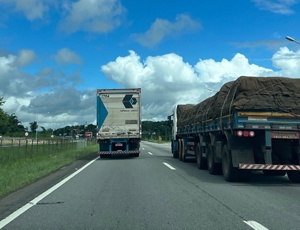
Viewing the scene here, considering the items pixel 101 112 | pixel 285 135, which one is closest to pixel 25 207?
pixel 285 135

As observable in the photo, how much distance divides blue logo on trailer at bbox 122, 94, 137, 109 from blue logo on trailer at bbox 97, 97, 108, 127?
1294 mm

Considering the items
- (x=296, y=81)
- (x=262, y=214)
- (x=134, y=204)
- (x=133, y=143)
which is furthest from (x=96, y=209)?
(x=133, y=143)

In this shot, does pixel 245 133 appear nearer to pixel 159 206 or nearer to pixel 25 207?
pixel 159 206

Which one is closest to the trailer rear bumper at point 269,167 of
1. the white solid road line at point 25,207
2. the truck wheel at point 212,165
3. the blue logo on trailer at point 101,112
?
the truck wheel at point 212,165

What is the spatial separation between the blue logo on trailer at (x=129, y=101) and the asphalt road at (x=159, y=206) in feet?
41.6

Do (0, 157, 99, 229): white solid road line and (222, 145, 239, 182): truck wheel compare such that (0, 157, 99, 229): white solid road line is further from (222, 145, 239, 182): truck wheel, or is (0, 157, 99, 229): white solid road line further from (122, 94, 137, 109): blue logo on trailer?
(122, 94, 137, 109): blue logo on trailer

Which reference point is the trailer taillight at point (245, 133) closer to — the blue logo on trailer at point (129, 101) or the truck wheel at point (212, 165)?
the truck wheel at point (212, 165)

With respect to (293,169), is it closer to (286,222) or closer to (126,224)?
(286,222)

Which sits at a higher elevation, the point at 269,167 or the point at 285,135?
the point at 285,135

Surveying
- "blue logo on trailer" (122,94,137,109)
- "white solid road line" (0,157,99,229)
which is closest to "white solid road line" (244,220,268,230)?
"white solid road line" (0,157,99,229)

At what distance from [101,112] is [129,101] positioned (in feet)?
6.07

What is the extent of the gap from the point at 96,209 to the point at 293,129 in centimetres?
667

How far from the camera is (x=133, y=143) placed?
87.3 ft

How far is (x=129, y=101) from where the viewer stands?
25953 millimetres
